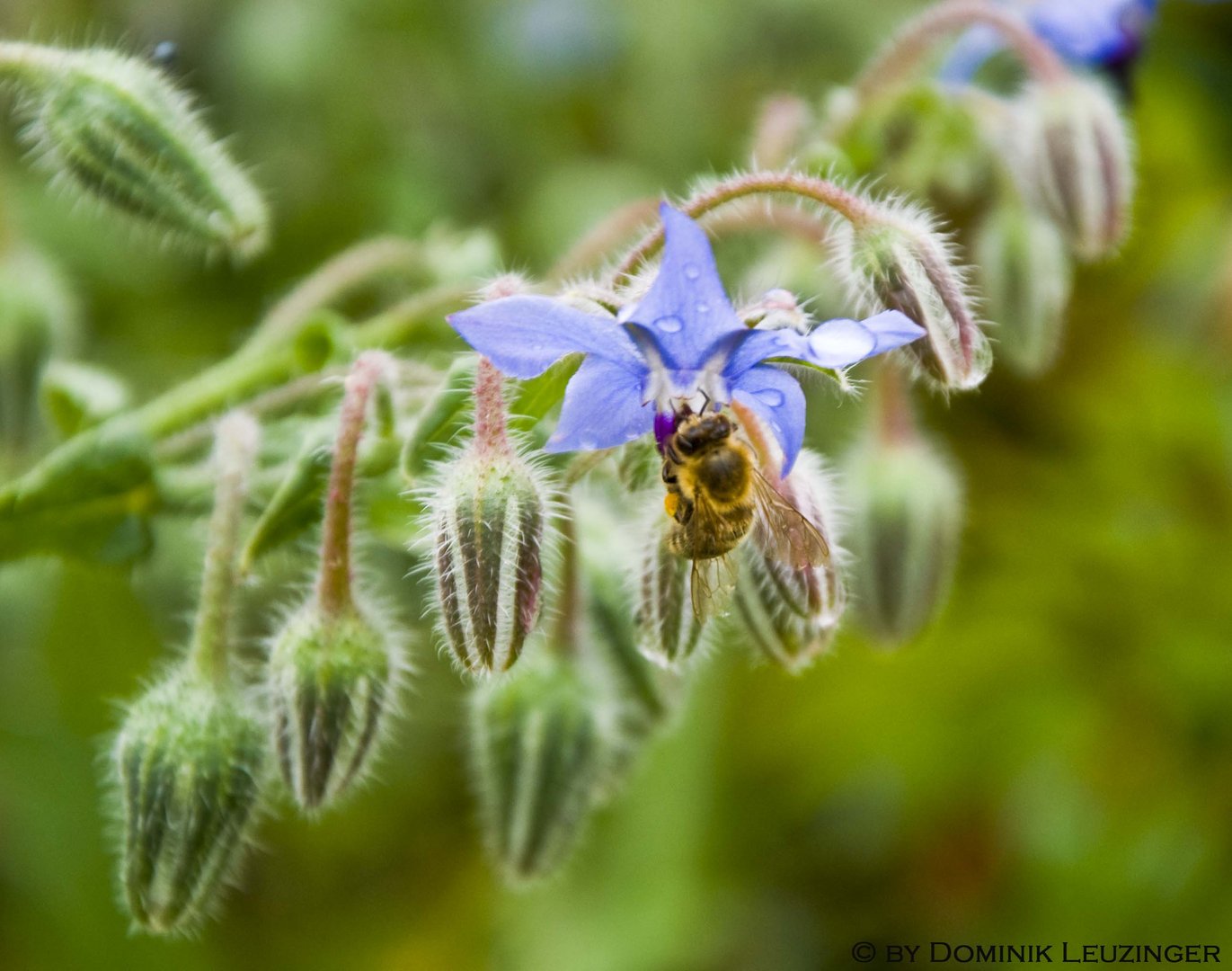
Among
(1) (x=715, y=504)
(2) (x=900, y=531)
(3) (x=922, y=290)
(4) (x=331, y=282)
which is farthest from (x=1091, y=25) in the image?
(1) (x=715, y=504)

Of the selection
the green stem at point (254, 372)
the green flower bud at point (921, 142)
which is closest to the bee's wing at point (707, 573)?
the green stem at point (254, 372)

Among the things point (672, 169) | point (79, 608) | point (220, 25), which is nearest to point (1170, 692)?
point (672, 169)

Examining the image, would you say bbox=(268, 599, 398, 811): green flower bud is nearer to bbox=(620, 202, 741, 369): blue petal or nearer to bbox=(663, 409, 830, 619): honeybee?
bbox=(663, 409, 830, 619): honeybee

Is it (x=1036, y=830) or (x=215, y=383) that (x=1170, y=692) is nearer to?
(x=1036, y=830)

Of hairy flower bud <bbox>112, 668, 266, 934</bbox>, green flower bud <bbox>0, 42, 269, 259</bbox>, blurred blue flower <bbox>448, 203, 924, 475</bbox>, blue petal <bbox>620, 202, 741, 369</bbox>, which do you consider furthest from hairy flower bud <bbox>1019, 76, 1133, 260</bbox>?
hairy flower bud <bbox>112, 668, 266, 934</bbox>

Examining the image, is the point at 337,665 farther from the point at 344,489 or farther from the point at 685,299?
the point at 685,299
